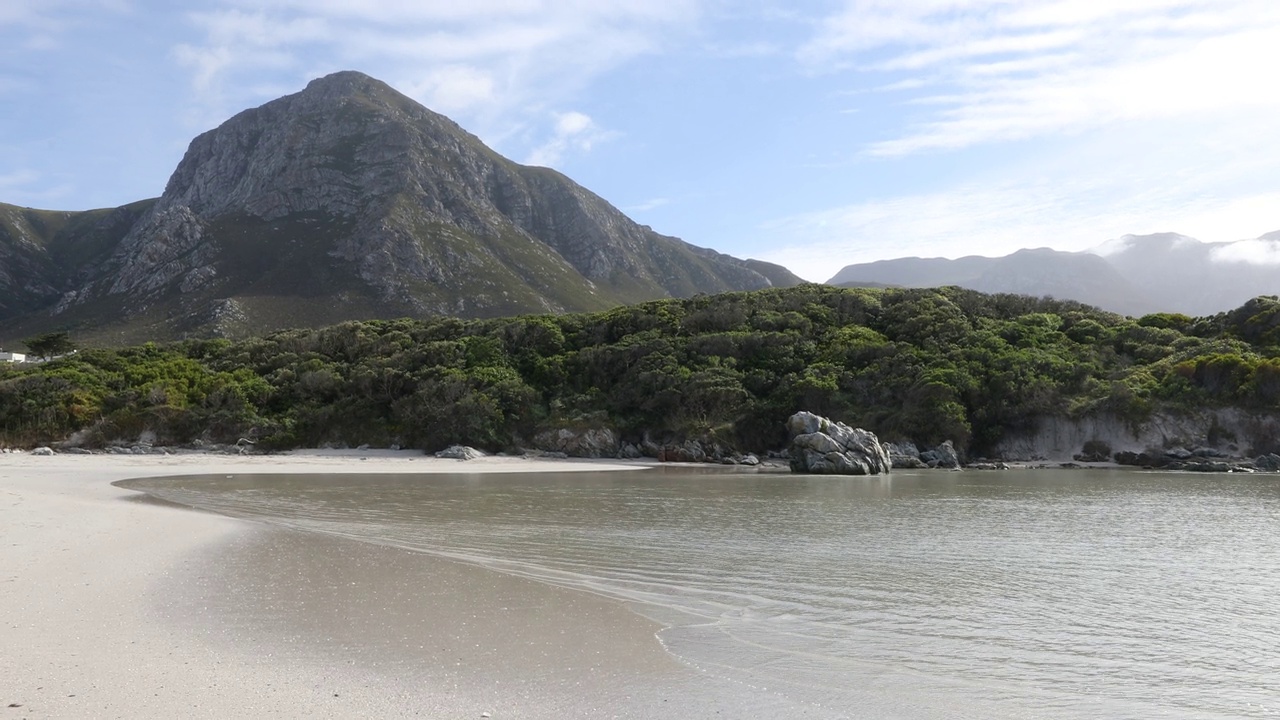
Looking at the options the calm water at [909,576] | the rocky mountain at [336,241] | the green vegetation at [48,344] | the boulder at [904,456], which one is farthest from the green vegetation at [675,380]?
the rocky mountain at [336,241]

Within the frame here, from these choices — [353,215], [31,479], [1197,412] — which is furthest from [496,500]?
[353,215]

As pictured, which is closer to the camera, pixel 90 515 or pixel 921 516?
pixel 90 515

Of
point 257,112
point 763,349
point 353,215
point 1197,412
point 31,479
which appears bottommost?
point 31,479

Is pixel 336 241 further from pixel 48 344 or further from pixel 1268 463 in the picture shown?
pixel 1268 463

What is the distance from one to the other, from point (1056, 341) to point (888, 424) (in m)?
15.3

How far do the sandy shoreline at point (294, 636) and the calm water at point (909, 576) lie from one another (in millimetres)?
945

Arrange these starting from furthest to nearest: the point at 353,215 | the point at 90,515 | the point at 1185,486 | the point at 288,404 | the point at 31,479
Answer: the point at 353,215
the point at 288,404
the point at 1185,486
the point at 31,479
the point at 90,515

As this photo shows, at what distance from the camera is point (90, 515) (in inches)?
633

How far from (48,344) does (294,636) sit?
72032mm

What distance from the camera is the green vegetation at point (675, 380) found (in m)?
42.3

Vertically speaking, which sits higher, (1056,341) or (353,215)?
(353,215)

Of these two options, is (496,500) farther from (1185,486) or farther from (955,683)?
(1185,486)

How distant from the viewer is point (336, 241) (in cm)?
10162

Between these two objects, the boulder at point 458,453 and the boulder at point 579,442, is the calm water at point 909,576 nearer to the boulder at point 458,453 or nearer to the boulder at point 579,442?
the boulder at point 458,453
